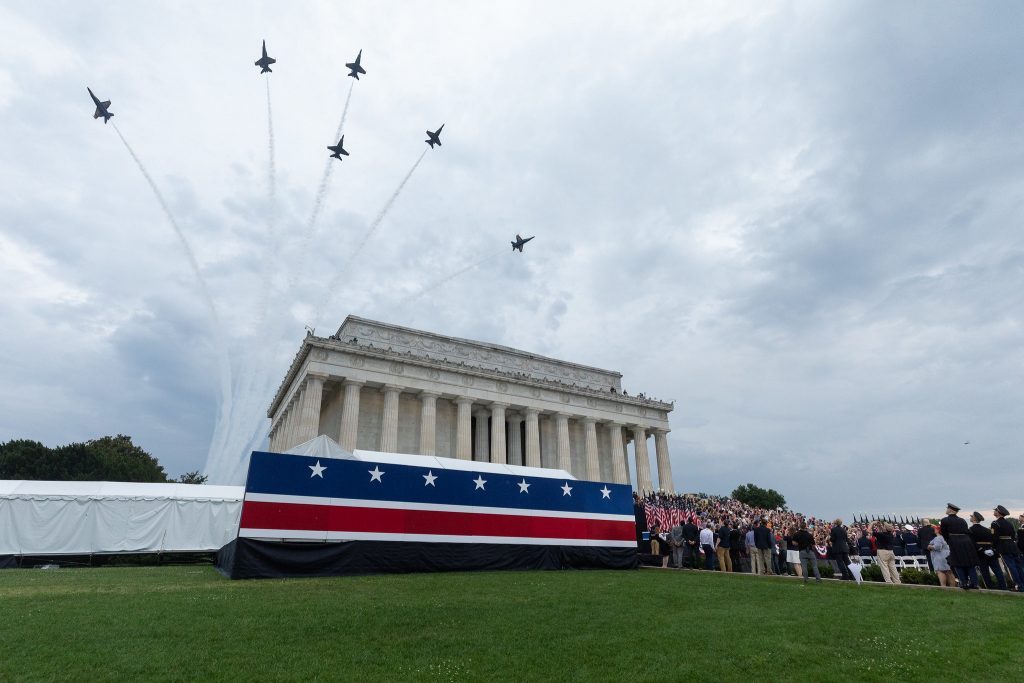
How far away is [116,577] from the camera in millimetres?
15500

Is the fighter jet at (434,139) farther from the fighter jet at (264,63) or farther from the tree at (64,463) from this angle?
the tree at (64,463)

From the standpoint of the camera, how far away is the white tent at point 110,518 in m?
22.3

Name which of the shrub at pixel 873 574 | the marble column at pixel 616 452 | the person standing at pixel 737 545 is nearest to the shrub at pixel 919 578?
the shrub at pixel 873 574

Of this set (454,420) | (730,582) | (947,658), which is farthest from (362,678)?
(454,420)

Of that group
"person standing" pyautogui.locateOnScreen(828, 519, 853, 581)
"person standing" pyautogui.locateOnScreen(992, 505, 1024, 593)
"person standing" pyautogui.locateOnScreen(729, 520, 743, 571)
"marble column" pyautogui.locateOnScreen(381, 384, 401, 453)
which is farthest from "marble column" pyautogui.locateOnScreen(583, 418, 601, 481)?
"person standing" pyautogui.locateOnScreen(992, 505, 1024, 593)

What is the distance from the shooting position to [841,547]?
54.3ft

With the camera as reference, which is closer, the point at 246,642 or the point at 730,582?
the point at 246,642

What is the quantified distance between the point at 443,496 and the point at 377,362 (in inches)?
992

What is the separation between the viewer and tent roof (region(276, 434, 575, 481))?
17719 millimetres

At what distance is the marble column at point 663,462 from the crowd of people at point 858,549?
83.0ft

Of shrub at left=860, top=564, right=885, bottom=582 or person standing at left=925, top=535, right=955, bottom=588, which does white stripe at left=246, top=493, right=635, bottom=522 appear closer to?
shrub at left=860, top=564, right=885, bottom=582

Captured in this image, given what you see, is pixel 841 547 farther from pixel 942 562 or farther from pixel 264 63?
pixel 264 63

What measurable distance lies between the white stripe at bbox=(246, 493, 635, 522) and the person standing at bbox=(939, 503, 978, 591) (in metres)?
10.1

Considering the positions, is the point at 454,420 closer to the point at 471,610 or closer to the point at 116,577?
the point at 116,577
